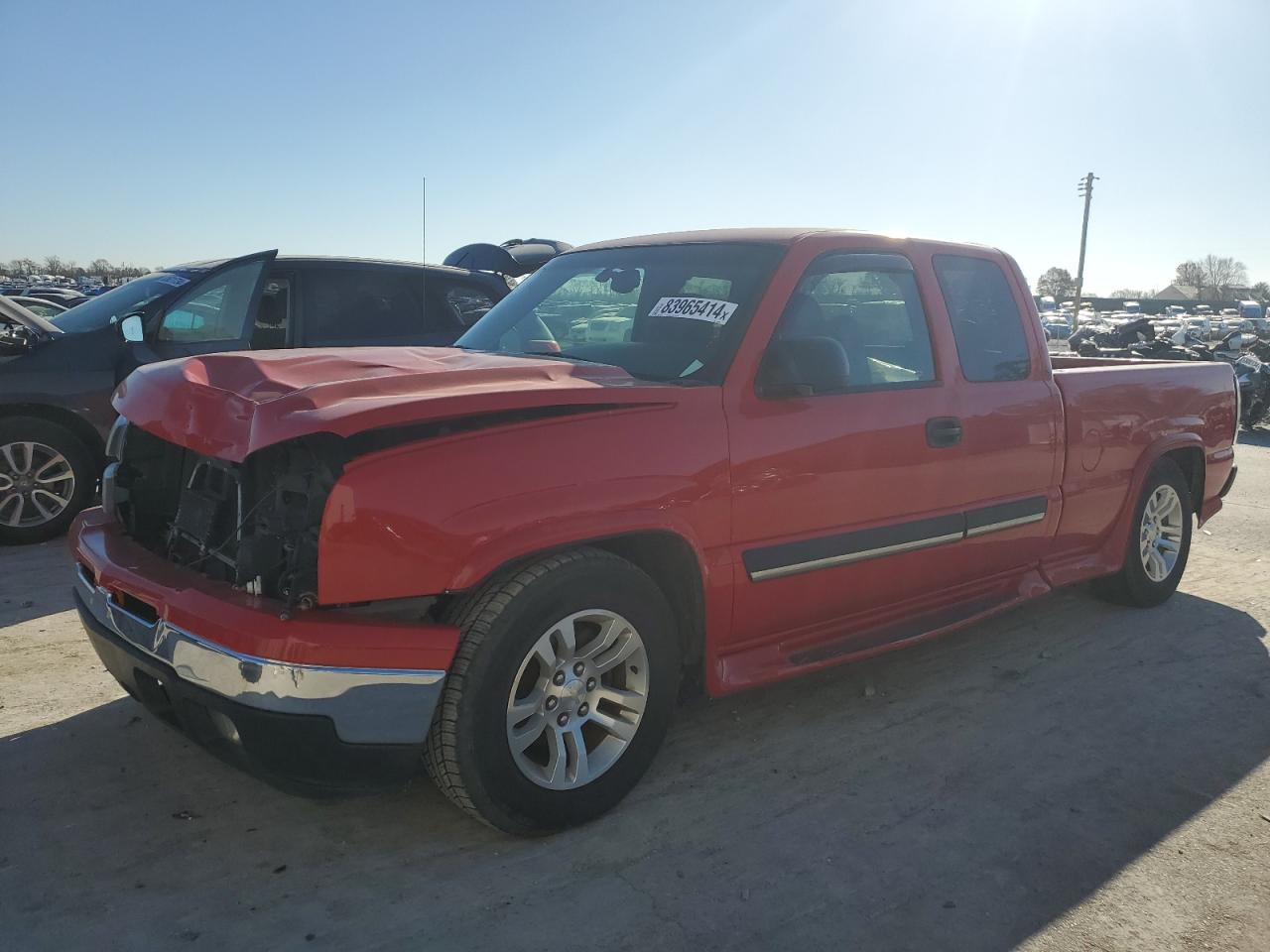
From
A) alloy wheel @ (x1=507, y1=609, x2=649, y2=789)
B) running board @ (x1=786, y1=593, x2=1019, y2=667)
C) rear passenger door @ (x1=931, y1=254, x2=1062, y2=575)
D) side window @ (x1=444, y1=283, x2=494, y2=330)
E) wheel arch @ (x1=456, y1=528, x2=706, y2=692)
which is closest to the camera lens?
alloy wheel @ (x1=507, y1=609, x2=649, y2=789)

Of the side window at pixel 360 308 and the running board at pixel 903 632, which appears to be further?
the side window at pixel 360 308

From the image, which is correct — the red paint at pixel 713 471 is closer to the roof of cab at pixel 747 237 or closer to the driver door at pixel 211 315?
the roof of cab at pixel 747 237

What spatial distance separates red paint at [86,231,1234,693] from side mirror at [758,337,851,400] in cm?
6

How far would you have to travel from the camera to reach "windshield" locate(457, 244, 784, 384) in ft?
11.5

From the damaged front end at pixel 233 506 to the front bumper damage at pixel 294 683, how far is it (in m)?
0.10

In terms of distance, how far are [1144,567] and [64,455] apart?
248 inches

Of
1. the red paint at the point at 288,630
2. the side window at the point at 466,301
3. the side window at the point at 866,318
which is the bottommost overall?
the red paint at the point at 288,630

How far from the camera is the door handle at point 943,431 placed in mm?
3869

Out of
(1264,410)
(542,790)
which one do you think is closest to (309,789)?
(542,790)

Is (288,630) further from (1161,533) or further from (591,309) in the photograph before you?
(1161,533)

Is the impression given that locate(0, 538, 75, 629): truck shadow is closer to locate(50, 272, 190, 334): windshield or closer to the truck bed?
locate(50, 272, 190, 334): windshield

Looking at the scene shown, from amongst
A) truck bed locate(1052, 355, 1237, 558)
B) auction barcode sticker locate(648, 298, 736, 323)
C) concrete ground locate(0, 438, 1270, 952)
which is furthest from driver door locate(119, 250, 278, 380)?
truck bed locate(1052, 355, 1237, 558)

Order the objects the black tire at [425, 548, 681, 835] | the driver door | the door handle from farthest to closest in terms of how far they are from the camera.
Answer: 1. the driver door
2. the door handle
3. the black tire at [425, 548, 681, 835]

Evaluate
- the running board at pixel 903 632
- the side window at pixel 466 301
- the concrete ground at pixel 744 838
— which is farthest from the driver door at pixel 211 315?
the running board at pixel 903 632
